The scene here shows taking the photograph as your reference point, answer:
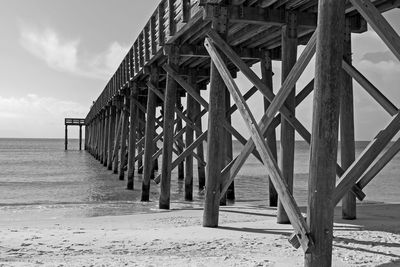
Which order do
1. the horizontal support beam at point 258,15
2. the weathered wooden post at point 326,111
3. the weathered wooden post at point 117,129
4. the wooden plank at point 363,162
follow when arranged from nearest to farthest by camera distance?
1. the weathered wooden post at point 326,111
2. the wooden plank at point 363,162
3. the horizontal support beam at point 258,15
4. the weathered wooden post at point 117,129

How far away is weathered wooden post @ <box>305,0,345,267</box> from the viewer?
396 cm

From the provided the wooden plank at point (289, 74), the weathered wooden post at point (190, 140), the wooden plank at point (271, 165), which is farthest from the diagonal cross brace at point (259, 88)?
the weathered wooden post at point (190, 140)

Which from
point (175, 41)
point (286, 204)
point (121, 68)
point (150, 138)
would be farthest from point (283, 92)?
point (121, 68)

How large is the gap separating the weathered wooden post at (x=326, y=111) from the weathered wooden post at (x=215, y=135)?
296cm

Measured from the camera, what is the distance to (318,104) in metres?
4.00

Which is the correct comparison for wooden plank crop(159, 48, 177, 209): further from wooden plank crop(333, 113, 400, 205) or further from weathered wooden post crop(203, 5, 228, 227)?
wooden plank crop(333, 113, 400, 205)

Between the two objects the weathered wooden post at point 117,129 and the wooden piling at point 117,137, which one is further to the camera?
the weathered wooden post at point 117,129

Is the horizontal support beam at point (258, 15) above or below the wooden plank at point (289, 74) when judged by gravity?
above

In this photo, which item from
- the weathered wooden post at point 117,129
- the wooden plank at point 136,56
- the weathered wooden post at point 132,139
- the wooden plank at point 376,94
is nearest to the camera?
the wooden plank at point 376,94

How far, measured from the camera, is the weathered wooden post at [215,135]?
22.8 ft

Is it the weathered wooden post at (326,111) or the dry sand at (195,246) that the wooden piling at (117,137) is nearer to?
the dry sand at (195,246)

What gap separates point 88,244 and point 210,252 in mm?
1544

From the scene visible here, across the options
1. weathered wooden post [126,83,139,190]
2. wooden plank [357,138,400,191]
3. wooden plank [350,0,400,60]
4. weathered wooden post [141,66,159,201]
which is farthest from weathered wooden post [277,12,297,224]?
weathered wooden post [126,83,139,190]

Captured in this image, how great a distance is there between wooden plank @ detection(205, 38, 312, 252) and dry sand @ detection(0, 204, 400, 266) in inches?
23.9
